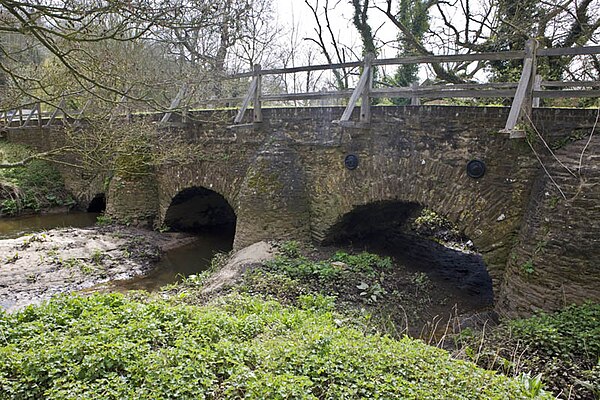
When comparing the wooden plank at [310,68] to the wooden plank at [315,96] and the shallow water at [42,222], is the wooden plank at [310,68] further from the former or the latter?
the shallow water at [42,222]

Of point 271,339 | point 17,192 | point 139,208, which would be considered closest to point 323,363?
point 271,339

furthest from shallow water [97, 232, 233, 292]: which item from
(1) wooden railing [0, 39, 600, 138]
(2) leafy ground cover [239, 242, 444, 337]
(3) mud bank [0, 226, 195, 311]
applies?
(1) wooden railing [0, 39, 600, 138]

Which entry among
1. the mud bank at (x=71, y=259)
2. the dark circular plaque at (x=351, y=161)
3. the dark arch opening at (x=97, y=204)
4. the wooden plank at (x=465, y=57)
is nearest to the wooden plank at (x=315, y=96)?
→ the wooden plank at (x=465, y=57)

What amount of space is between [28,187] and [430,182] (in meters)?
16.5

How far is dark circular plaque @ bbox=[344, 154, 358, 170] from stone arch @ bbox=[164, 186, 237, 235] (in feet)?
18.1

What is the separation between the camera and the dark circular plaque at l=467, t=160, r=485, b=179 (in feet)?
24.5

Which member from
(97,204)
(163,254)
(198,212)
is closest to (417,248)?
(163,254)

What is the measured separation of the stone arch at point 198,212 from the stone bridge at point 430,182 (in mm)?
749

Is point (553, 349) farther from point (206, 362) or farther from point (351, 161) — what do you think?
point (351, 161)

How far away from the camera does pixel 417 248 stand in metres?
11.9

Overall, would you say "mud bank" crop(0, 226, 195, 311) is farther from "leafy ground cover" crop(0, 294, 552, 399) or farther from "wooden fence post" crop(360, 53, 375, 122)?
"wooden fence post" crop(360, 53, 375, 122)

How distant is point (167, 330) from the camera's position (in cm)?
467

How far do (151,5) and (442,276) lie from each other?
26.5 feet

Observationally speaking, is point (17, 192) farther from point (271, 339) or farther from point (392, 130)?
point (271, 339)
